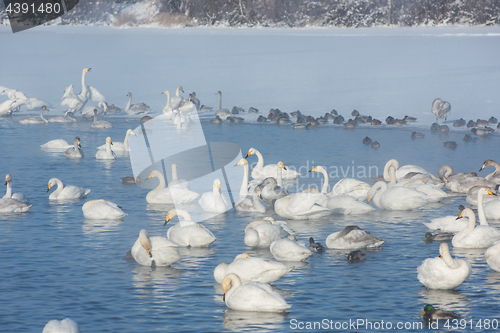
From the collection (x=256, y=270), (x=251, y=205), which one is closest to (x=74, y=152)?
(x=251, y=205)

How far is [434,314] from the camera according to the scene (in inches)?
360

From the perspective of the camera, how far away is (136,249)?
38.6 feet

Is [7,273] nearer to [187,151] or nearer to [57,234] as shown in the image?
[57,234]

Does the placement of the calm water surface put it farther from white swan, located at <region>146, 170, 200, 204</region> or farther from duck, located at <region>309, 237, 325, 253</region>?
white swan, located at <region>146, 170, 200, 204</region>

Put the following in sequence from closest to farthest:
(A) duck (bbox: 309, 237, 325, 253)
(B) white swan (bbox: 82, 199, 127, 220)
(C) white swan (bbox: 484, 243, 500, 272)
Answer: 1. (C) white swan (bbox: 484, 243, 500, 272)
2. (A) duck (bbox: 309, 237, 325, 253)
3. (B) white swan (bbox: 82, 199, 127, 220)

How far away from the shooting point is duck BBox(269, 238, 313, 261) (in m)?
11.8

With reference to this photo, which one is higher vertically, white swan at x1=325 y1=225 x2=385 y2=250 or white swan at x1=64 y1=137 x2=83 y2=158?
white swan at x1=64 y1=137 x2=83 y2=158

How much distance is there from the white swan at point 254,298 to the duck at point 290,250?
225cm

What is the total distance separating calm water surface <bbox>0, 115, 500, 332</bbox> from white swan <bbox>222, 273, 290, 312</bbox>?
0.16 m

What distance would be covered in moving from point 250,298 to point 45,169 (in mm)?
13569

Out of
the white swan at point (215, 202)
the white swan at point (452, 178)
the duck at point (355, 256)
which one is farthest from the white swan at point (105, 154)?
the duck at point (355, 256)

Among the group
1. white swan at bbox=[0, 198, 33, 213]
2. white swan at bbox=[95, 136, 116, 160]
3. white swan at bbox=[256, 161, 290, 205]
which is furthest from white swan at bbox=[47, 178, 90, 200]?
white swan at bbox=[95, 136, 116, 160]

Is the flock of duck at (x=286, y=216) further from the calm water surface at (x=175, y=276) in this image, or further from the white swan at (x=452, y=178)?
the calm water surface at (x=175, y=276)

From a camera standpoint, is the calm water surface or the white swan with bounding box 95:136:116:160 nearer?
the calm water surface
